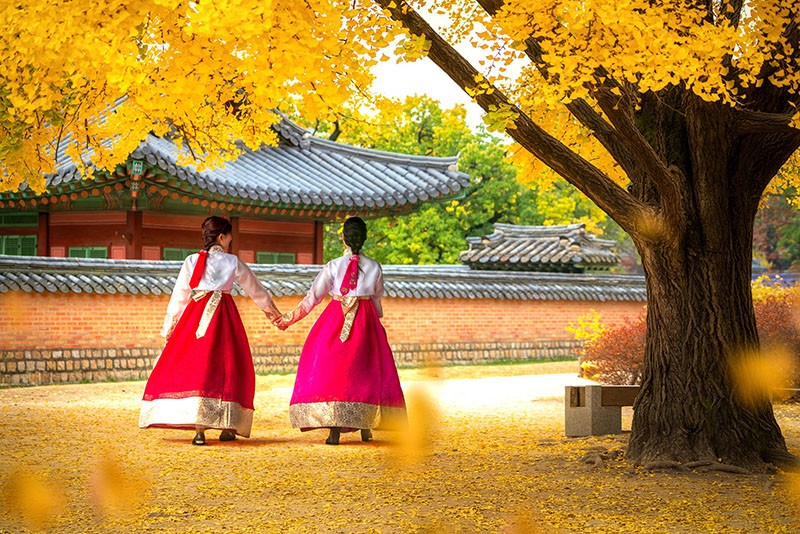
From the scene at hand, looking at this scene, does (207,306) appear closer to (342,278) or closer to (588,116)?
(342,278)

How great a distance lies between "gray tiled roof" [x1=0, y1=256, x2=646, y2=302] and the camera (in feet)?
48.9

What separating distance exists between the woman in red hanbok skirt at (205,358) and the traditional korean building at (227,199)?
6.94m

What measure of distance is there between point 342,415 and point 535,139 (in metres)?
3.00

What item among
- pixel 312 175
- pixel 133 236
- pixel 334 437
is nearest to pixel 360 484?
pixel 334 437

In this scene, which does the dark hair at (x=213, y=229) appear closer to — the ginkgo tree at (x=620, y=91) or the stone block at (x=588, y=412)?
the ginkgo tree at (x=620, y=91)

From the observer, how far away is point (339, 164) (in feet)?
65.9

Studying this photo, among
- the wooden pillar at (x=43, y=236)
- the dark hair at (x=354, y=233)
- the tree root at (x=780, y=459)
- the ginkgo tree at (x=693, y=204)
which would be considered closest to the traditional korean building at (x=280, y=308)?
the wooden pillar at (x=43, y=236)

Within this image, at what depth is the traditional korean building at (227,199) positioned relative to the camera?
16.2 meters

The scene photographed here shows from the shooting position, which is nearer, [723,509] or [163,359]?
[723,509]

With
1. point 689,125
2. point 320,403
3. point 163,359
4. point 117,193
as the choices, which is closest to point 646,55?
point 689,125

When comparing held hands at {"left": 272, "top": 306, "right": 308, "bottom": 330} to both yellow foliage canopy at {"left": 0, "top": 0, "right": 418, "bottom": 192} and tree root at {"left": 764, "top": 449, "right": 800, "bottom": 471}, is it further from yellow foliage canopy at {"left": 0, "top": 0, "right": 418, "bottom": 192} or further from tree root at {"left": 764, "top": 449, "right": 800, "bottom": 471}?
tree root at {"left": 764, "top": 449, "right": 800, "bottom": 471}

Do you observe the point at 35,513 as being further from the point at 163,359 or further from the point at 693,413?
the point at 693,413

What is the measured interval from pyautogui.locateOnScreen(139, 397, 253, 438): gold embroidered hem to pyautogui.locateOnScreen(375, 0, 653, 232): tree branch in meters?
3.36

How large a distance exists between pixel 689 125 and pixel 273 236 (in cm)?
1245
